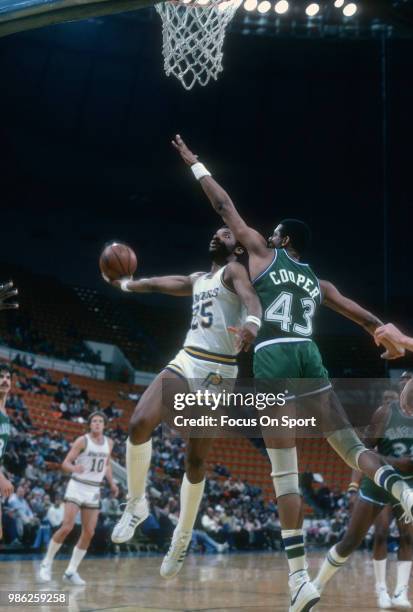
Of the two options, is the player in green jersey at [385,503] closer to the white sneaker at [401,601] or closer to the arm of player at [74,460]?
the white sneaker at [401,601]

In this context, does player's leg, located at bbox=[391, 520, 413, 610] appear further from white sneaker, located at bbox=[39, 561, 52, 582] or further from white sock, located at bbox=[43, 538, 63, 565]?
white sock, located at bbox=[43, 538, 63, 565]

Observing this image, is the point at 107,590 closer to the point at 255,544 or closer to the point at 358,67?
the point at 255,544

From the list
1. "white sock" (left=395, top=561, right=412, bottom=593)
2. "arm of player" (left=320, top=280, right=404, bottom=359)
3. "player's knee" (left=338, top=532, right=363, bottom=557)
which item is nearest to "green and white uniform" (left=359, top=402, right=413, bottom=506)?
"white sock" (left=395, top=561, right=412, bottom=593)

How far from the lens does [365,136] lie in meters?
22.9

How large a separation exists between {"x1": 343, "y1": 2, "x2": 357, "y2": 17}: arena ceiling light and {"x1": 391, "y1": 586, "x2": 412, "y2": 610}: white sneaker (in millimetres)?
14510

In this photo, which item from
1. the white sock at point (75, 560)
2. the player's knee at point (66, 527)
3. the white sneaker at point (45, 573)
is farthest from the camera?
the player's knee at point (66, 527)

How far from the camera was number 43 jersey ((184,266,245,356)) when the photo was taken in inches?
241

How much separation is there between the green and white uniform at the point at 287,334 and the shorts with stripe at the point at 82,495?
4942mm

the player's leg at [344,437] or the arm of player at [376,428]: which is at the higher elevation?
the arm of player at [376,428]

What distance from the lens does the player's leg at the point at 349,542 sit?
6621 mm

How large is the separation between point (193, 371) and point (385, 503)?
244 centimetres

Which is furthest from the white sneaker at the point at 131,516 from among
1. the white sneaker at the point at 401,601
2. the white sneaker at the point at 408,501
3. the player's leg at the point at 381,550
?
the player's leg at the point at 381,550

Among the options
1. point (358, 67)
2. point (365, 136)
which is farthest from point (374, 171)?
point (358, 67)

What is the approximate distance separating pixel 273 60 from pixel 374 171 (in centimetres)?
466
